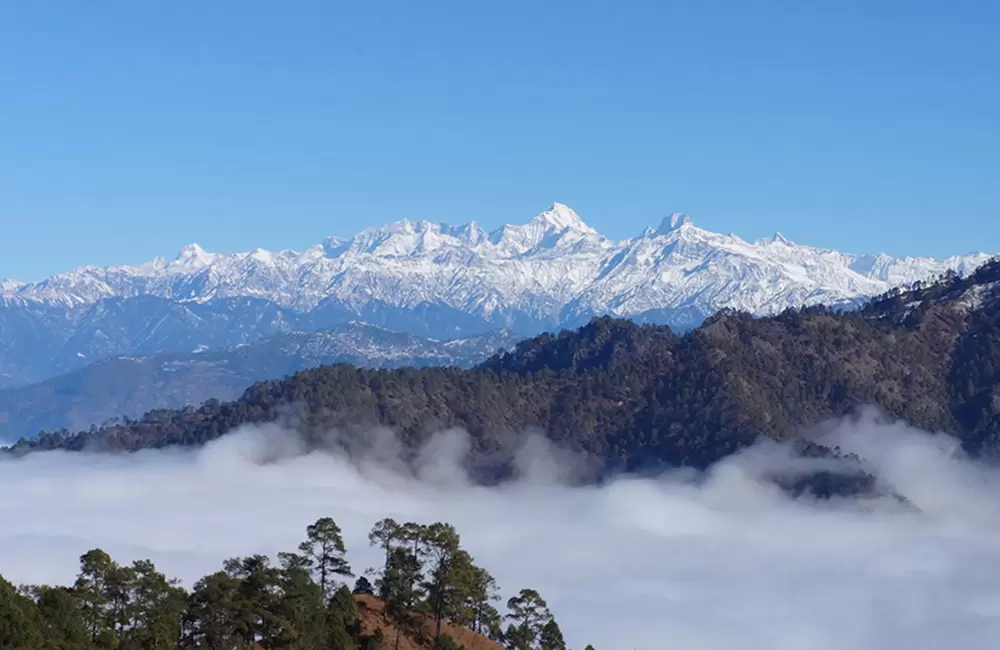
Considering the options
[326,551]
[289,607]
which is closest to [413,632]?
[326,551]

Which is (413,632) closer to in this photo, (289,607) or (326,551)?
(326,551)

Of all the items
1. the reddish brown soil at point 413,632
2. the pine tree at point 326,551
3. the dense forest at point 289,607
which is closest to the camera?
the dense forest at point 289,607

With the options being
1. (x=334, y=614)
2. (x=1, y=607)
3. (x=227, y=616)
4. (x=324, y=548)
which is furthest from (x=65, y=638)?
(x=324, y=548)

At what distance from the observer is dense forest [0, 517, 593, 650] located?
117188mm

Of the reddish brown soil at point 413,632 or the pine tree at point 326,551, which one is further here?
the pine tree at point 326,551

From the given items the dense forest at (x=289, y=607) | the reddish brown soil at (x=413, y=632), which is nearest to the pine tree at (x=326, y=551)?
the dense forest at (x=289, y=607)

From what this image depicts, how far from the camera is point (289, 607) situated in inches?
5118

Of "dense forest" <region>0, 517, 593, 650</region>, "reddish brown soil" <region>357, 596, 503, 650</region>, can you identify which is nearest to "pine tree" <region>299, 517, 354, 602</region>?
"dense forest" <region>0, 517, 593, 650</region>

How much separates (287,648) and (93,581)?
61.5ft

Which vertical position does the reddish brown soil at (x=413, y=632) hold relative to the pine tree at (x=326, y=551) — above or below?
below

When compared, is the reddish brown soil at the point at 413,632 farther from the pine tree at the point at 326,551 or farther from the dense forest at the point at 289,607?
the pine tree at the point at 326,551

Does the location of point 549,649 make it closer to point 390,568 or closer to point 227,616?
point 390,568

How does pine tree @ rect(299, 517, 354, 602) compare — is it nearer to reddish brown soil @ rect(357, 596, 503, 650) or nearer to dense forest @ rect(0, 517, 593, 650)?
dense forest @ rect(0, 517, 593, 650)

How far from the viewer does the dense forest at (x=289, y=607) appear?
11719 cm
